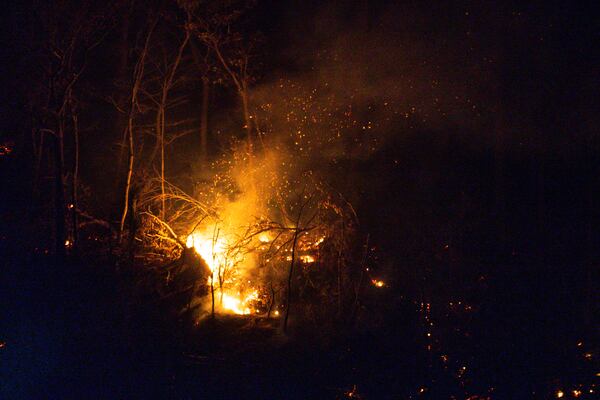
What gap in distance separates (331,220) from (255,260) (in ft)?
4.32

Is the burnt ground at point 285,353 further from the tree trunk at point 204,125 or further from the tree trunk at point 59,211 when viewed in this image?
the tree trunk at point 204,125

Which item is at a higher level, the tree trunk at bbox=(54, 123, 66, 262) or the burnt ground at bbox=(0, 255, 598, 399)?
the tree trunk at bbox=(54, 123, 66, 262)

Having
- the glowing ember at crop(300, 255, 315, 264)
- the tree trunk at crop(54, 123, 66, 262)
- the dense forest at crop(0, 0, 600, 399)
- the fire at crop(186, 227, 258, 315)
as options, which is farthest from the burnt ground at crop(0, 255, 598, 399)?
the glowing ember at crop(300, 255, 315, 264)

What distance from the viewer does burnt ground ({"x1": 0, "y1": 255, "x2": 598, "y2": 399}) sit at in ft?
18.5

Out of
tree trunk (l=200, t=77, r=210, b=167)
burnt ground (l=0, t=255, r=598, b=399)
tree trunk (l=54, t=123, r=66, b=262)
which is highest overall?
tree trunk (l=200, t=77, r=210, b=167)

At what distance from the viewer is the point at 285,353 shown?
6.27 metres

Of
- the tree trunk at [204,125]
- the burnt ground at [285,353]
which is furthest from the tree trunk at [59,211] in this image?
the tree trunk at [204,125]

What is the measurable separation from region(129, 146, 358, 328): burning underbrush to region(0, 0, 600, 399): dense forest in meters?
0.04

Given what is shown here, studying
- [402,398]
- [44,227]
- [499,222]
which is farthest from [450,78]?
[44,227]

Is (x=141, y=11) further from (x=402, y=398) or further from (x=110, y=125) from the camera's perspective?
(x=402, y=398)

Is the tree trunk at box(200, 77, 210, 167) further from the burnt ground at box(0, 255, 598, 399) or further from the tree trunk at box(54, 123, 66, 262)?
the burnt ground at box(0, 255, 598, 399)

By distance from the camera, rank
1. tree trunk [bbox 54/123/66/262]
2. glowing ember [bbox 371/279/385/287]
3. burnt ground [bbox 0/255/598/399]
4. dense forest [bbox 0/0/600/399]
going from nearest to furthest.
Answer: burnt ground [bbox 0/255/598/399] < dense forest [bbox 0/0/600/399] < glowing ember [bbox 371/279/385/287] < tree trunk [bbox 54/123/66/262]

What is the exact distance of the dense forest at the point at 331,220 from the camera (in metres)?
5.94

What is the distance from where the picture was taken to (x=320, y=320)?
663 cm
